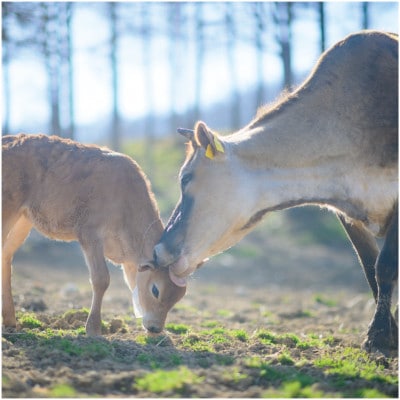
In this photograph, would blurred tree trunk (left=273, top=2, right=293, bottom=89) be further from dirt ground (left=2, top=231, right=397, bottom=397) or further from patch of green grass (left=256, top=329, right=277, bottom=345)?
patch of green grass (left=256, top=329, right=277, bottom=345)

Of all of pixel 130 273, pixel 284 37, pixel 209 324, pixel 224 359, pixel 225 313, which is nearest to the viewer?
pixel 224 359

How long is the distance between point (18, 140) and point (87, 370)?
3664mm

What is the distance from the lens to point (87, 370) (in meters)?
5.36

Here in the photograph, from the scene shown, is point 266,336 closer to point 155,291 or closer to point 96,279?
point 155,291

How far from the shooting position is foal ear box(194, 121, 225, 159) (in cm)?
669

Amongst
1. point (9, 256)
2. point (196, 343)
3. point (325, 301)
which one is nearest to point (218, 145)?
point (196, 343)

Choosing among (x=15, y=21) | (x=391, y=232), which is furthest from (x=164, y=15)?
(x=391, y=232)

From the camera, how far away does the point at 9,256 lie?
816cm

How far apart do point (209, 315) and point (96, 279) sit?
11.0ft

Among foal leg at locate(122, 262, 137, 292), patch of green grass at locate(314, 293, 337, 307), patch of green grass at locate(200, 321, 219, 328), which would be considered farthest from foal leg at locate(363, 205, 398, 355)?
patch of green grass at locate(314, 293, 337, 307)

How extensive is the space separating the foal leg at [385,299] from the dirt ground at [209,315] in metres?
0.36

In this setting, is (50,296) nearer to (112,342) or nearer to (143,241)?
(143,241)

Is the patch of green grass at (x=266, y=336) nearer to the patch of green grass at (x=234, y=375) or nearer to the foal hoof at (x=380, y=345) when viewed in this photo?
the foal hoof at (x=380, y=345)

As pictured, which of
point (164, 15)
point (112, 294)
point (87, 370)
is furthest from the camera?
point (164, 15)
